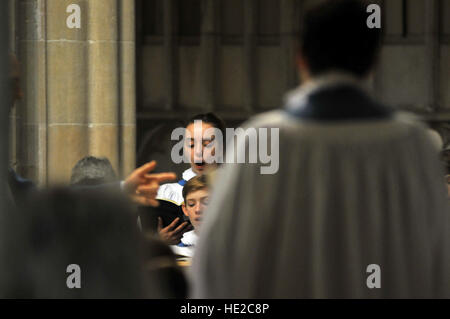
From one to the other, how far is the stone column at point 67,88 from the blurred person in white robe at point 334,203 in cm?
449

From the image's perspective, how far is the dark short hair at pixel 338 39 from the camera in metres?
1.72

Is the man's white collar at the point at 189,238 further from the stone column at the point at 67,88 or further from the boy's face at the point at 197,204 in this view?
the stone column at the point at 67,88

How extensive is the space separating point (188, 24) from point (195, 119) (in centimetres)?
442

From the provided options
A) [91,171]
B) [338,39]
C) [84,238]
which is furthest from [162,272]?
[91,171]

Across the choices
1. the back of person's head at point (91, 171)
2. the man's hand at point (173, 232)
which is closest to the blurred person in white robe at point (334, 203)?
the back of person's head at point (91, 171)

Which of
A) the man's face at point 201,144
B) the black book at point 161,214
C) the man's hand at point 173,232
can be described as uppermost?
the man's face at point 201,144

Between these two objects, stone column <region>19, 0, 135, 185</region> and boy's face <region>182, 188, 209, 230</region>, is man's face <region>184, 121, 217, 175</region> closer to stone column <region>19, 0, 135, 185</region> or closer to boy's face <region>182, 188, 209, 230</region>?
boy's face <region>182, 188, 209, 230</region>

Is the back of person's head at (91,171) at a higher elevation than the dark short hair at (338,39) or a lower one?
lower

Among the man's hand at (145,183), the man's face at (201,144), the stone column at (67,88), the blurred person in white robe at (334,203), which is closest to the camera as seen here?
the blurred person in white robe at (334,203)

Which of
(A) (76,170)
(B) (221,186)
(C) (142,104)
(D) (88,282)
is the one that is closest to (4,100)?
(D) (88,282)

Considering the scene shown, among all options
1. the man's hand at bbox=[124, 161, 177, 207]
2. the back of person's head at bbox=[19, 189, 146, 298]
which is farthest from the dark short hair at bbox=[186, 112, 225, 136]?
the back of person's head at bbox=[19, 189, 146, 298]

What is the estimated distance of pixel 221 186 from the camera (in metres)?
1.70

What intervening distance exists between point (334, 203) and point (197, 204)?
2027mm
